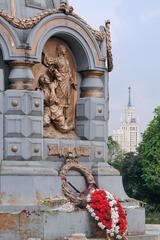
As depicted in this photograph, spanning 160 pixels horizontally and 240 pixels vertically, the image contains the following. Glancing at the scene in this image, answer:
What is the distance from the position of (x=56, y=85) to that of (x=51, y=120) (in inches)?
27.2

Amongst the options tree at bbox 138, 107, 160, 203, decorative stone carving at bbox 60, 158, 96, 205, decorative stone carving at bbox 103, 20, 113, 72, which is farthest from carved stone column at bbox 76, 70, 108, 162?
tree at bbox 138, 107, 160, 203

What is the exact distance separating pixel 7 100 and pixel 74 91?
6.04ft

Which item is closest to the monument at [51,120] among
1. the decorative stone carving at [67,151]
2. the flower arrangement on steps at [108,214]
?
the decorative stone carving at [67,151]

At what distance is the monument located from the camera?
1466cm

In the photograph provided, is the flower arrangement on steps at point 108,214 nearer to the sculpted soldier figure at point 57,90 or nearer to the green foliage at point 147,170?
the sculpted soldier figure at point 57,90

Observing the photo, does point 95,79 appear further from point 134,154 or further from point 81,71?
point 134,154

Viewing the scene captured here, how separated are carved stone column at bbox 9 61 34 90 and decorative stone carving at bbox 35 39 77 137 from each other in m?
0.55

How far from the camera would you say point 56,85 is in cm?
1598

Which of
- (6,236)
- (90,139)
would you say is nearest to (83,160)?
(90,139)

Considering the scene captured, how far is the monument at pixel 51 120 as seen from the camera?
14664 millimetres

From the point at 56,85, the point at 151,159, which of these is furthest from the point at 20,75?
the point at 151,159

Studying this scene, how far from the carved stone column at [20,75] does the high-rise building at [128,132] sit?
144 m

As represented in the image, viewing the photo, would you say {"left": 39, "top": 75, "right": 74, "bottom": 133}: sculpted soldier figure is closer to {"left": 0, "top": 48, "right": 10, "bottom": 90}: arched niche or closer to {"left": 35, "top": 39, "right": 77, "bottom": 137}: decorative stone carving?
{"left": 35, "top": 39, "right": 77, "bottom": 137}: decorative stone carving

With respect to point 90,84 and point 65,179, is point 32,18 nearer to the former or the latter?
point 90,84
